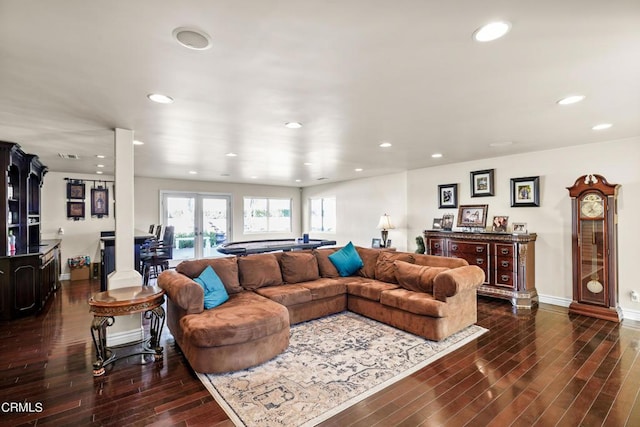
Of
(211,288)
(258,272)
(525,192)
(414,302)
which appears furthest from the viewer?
(525,192)

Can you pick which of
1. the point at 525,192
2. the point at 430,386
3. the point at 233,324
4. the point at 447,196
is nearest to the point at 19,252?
the point at 233,324

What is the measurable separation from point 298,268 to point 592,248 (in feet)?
13.3

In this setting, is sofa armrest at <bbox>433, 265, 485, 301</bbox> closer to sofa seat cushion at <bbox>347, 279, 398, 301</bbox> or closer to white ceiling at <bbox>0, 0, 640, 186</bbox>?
sofa seat cushion at <bbox>347, 279, 398, 301</bbox>

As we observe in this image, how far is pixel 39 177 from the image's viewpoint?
579 cm

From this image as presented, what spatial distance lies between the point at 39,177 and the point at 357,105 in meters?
6.42

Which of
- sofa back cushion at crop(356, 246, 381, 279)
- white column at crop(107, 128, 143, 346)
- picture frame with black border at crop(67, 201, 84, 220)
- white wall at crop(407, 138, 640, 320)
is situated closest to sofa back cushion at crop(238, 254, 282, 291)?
white column at crop(107, 128, 143, 346)

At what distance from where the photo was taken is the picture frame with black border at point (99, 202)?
7.04m

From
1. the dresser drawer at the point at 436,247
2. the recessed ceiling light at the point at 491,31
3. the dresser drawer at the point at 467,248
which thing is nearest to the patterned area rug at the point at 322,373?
the dresser drawer at the point at 467,248

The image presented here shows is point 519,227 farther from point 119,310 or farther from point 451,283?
point 119,310

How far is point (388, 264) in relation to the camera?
448 cm

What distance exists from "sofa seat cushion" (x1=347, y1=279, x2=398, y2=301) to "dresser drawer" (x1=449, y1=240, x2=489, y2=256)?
178 centimetres

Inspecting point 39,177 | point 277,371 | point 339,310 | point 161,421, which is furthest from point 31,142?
point 339,310

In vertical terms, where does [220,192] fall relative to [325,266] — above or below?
above

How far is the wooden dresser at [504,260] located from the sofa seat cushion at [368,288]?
1.84m
